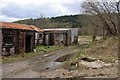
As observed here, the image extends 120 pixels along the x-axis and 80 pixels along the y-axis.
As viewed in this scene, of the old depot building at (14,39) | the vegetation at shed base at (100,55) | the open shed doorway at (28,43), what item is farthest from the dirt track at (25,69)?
the open shed doorway at (28,43)

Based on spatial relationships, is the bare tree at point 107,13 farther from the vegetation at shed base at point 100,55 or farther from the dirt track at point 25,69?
the dirt track at point 25,69

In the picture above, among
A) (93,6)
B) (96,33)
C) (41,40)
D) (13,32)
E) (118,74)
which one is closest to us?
(118,74)

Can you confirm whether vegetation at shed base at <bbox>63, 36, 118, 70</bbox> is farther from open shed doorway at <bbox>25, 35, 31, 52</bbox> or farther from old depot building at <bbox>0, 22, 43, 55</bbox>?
open shed doorway at <bbox>25, 35, 31, 52</bbox>

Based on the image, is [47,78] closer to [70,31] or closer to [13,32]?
[13,32]

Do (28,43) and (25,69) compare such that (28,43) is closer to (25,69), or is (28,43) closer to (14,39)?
(14,39)

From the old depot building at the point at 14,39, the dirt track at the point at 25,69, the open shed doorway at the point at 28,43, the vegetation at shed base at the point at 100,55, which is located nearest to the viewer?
the dirt track at the point at 25,69

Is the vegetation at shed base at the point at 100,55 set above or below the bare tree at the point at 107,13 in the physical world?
below

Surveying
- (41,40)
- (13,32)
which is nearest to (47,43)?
(41,40)

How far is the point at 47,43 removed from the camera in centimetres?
4162

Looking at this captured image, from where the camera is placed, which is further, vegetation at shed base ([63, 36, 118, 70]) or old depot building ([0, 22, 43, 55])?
old depot building ([0, 22, 43, 55])

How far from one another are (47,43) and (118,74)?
31.0m

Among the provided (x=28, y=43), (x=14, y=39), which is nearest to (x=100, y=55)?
(x=14, y=39)

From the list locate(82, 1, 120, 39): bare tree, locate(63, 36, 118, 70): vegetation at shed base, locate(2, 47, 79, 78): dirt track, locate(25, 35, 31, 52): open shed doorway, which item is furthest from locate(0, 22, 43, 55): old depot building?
locate(82, 1, 120, 39): bare tree

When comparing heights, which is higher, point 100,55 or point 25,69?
point 100,55
